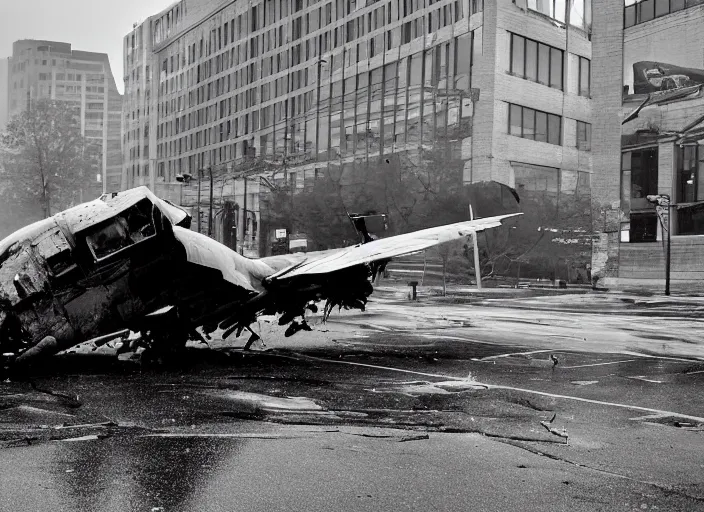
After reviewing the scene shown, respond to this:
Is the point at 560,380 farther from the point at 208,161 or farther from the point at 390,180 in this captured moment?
the point at 208,161

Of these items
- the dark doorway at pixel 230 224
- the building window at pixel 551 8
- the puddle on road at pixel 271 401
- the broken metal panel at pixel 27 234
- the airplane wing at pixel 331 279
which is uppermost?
the building window at pixel 551 8

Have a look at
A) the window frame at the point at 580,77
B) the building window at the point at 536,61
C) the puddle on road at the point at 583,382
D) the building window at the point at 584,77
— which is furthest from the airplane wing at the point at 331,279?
the building window at the point at 584,77

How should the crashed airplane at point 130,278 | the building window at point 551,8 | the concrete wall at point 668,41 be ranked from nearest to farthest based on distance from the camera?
the crashed airplane at point 130,278, the concrete wall at point 668,41, the building window at point 551,8

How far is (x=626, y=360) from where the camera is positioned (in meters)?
12.1

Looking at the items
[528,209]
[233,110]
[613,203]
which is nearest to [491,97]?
[528,209]

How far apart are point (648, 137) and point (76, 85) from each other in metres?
111

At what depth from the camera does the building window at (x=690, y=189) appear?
41531 mm

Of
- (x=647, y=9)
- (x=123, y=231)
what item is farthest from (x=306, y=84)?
(x=123, y=231)

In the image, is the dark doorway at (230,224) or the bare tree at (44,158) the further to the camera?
the bare tree at (44,158)

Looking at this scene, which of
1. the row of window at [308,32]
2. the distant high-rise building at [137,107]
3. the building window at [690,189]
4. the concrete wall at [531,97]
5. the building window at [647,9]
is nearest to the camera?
the building window at [690,189]

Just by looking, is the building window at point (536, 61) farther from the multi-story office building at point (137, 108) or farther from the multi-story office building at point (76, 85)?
the multi-story office building at point (76, 85)

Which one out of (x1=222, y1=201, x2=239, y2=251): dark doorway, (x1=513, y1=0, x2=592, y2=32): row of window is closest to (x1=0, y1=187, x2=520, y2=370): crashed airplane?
(x1=513, y1=0, x2=592, y2=32): row of window

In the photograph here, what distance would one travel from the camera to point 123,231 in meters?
9.55

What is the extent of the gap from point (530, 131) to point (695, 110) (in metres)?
10.00
